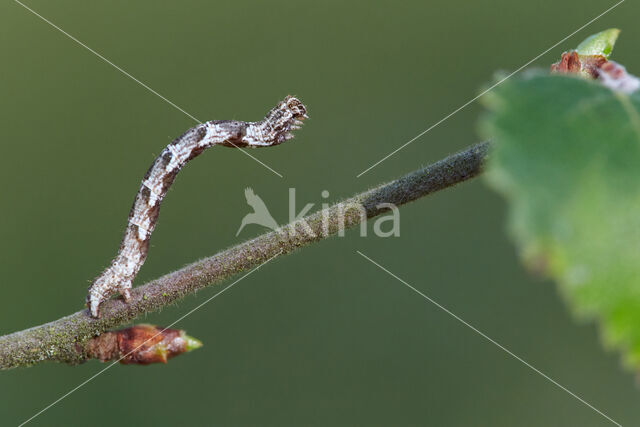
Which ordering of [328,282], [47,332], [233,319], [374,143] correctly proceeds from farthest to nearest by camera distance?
[374,143], [328,282], [233,319], [47,332]

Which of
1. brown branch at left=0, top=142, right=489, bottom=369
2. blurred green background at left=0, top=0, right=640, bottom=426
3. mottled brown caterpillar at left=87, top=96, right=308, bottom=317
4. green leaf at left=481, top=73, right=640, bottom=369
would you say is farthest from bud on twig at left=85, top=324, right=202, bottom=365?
blurred green background at left=0, top=0, right=640, bottom=426

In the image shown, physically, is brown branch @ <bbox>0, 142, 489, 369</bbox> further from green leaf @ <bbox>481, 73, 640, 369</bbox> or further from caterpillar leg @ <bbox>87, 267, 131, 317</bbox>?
green leaf @ <bbox>481, 73, 640, 369</bbox>

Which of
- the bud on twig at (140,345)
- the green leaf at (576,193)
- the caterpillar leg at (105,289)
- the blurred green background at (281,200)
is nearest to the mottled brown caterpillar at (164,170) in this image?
the caterpillar leg at (105,289)

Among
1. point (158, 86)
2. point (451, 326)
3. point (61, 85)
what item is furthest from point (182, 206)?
point (451, 326)

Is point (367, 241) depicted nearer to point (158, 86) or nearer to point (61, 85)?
point (158, 86)

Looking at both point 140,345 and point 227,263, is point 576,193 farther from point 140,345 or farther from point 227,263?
point 140,345

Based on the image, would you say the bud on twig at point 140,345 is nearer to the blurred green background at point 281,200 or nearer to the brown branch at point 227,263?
the brown branch at point 227,263
